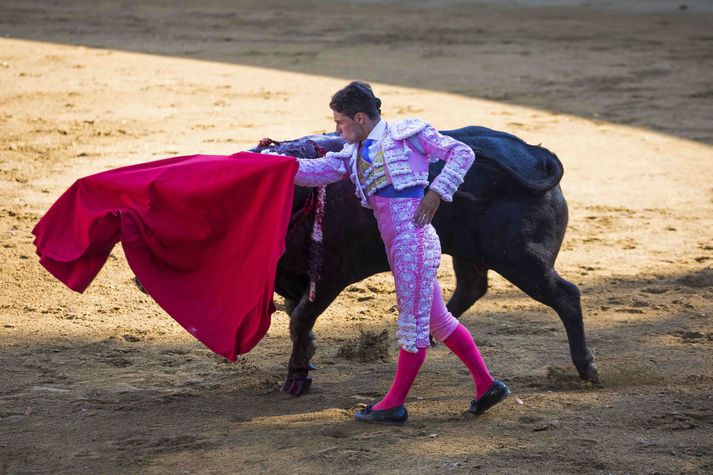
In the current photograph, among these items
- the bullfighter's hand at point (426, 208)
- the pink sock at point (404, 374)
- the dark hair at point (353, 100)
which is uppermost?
Answer: the dark hair at point (353, 100)

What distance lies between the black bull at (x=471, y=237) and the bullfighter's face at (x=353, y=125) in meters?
0.48

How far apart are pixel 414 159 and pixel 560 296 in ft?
3.30

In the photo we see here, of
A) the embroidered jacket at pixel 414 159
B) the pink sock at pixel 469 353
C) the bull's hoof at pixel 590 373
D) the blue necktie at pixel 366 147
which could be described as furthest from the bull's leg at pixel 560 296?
the blue necktie at pixel 366 147

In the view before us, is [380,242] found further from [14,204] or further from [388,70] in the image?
[388,70]

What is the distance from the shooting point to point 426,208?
3.98 metres

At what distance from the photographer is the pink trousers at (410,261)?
409cm

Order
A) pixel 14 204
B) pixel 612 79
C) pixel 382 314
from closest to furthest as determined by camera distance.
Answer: pixel 382 314
pixel 14 204
pixel 612 79

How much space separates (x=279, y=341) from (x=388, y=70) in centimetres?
716

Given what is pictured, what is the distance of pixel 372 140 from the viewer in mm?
4113

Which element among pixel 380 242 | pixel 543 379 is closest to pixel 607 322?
pixel 543 379

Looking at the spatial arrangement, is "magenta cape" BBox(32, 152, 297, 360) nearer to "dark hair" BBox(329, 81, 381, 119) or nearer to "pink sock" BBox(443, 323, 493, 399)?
"dark hair" BBox(329, 81, 381, 119)

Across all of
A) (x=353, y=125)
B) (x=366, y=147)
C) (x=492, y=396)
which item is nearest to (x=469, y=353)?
(x=492, y=396)

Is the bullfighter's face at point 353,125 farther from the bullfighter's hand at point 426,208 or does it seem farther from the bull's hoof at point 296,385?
the bull's hoof at point 296,385

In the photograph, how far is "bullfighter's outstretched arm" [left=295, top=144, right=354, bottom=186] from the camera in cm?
420
